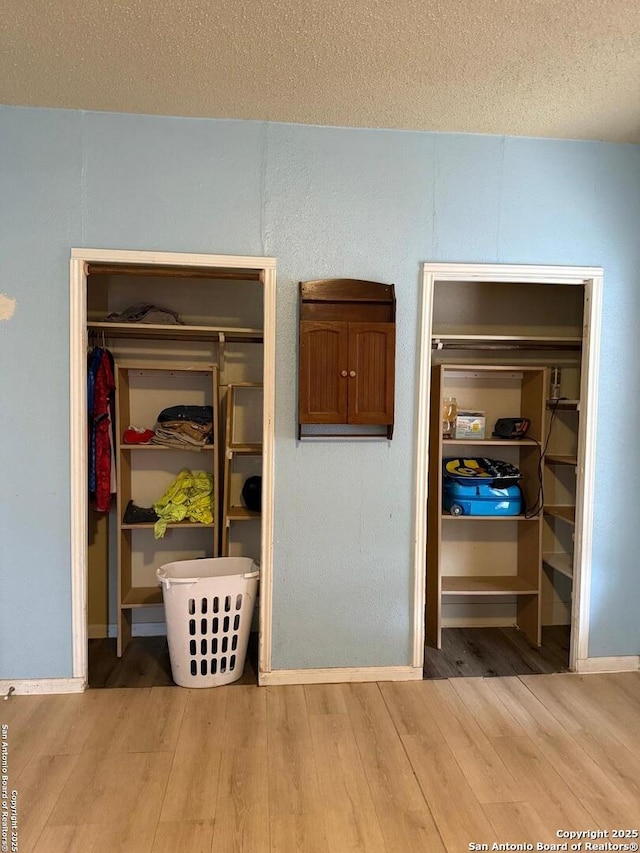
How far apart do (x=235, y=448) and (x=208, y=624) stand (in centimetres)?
93

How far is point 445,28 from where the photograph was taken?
77.1 inches

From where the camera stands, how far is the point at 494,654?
3223mm

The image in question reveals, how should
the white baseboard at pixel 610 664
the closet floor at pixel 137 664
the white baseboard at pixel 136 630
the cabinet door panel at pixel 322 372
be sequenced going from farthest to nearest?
1. the white baseboard at pixel 136 630
2. the white baseboard at pixel 610 664
3. the closet floor at pixel 137 664
4. the cabinet door panel at pixel 322 372

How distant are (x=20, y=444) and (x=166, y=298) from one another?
1192 millimetres

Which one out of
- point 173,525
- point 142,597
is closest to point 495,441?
point 173,525

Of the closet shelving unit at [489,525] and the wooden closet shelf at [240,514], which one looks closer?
the wooden closet shelf at [240,514]

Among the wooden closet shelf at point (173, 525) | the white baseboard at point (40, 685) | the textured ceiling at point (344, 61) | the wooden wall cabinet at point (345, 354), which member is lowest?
the white baseboard at point (40, 685)

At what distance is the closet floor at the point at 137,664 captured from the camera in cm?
288

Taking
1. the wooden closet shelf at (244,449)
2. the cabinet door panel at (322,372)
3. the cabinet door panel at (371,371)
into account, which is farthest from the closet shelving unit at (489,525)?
the wooden closet shelf at (244,449)

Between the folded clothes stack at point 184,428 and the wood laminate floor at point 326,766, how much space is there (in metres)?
1.27

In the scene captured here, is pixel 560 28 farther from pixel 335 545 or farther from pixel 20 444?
pixel 20 444

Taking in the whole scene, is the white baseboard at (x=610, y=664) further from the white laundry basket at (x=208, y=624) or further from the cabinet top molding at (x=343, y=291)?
the cabinet top molding at (x=343, y=291)

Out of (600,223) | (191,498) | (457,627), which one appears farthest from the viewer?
(457,627)

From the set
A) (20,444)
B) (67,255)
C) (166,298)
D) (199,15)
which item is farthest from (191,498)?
(199,15)
